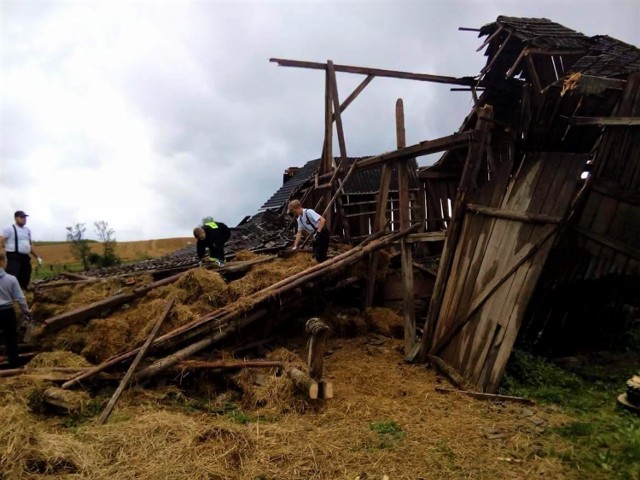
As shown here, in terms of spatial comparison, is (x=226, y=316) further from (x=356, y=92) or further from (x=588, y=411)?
(x=356, y=92)

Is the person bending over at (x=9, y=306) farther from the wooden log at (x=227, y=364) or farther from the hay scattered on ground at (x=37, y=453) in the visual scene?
the wooden log at (x=227, y=364)

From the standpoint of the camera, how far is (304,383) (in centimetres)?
543

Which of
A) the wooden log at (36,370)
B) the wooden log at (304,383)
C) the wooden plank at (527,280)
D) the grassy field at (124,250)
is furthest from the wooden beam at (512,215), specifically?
the grassy field at (124,250)

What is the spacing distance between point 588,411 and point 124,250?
118ft

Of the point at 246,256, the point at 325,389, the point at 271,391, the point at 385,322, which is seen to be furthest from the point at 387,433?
the point at 246,256

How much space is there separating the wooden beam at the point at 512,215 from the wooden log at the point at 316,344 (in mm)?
2943

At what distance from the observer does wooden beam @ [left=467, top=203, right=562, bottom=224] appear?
558 centimetres

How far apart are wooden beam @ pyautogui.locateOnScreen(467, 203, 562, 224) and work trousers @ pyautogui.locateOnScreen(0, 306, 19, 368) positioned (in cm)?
693

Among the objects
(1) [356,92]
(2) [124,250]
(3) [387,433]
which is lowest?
(2) [124,250]

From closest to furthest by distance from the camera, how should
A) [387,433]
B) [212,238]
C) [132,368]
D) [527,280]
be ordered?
[387,433] → [527,280] → [132,368] → [212,238]

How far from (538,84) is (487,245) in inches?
200

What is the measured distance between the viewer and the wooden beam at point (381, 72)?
34.9 feet

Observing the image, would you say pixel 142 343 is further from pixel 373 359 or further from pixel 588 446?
pixel 588 446

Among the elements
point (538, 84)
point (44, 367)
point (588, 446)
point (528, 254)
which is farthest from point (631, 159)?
point (44, 367)
